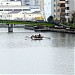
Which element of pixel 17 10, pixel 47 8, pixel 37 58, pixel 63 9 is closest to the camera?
pixel 37 58

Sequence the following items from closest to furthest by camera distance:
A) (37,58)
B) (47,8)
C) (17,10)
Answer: (37,58) → (47,8) → (17,10)

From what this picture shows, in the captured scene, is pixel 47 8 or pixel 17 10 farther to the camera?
pixel 17 10

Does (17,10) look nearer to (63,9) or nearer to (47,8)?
(47,8)

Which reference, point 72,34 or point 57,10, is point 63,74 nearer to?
point 72,34

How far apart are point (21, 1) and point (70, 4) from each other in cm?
2625

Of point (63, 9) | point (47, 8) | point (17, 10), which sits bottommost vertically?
point (17, 10)

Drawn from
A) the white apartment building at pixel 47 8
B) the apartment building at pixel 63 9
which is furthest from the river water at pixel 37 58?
the white apartment building at pixel 47 8

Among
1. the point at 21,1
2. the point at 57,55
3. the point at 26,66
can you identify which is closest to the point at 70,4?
the point at 57,55

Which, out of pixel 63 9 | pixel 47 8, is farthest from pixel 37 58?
pixel 47 8

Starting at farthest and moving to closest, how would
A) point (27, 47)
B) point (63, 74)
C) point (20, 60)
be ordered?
point (27, 47) → point (20, 60) → point (63, 74)

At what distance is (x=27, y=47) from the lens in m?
24.5

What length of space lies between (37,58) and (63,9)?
884 inches

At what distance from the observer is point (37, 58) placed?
20.3m

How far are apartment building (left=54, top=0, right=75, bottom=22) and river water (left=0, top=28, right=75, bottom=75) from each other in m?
12.0
